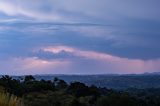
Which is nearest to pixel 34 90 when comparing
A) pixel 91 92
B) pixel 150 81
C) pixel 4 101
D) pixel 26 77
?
pixel 91 92

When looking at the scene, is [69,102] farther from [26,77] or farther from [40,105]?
[26,77]

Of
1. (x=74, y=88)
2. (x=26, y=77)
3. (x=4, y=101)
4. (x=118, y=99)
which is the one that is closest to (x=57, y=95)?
(x=118, y=99)

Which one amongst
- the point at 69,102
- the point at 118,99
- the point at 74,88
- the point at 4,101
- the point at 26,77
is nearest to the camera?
the point at 4,101

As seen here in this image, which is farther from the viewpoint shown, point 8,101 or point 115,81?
point 115,81

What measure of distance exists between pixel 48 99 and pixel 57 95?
11.7ft

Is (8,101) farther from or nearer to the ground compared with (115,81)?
nearer to the ground

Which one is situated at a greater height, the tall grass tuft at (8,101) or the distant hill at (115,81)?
the distant hill at (115,81)

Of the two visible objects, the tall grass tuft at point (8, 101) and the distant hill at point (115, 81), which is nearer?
the tall grass tuft at point (8, 101)

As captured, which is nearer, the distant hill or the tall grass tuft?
the tall grass tuft

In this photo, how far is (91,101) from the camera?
49.4m

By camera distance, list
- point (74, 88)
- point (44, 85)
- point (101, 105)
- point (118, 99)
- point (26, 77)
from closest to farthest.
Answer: point (101, 105), point (118, 99), point (44, 85), point (74, 88), point (26, 77)

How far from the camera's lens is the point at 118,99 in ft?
156

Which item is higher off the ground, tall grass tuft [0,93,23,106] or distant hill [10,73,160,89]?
distant hill [10,73,160,89]

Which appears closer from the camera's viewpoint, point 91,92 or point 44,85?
point 44,85
